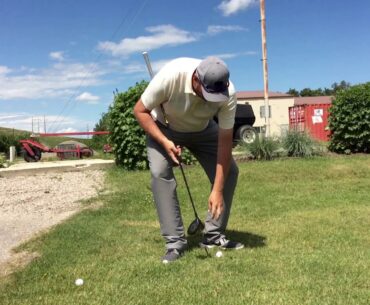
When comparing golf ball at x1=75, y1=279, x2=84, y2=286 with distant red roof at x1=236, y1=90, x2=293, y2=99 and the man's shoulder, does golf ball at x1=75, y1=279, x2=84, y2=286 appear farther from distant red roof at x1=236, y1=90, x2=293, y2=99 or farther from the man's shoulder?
distant red roof at x1=236, y1=90, x2=293, y2=99

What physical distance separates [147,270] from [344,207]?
347cm

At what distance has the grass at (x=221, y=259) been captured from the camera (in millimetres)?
3480

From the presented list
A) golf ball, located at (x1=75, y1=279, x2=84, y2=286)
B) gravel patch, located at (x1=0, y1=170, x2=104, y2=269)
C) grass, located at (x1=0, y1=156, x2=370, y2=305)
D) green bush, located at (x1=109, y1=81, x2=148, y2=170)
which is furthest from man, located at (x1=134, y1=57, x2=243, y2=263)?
green bush, located at (x1=109, y1=81, x2=148, y2=170)

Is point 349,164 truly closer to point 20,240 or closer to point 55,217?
point 55,217

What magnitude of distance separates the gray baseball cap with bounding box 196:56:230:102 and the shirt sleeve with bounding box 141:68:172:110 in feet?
1.05

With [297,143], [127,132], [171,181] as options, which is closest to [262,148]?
[297,143]

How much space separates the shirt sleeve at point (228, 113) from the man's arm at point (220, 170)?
0.05 meters

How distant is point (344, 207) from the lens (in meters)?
6.58

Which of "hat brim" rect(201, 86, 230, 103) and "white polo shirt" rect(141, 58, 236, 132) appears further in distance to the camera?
"white polo shirt" rect(141, 58, 236, 132)

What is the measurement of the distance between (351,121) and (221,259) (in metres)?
9.12

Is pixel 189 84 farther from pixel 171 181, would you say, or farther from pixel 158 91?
pixel 171 181

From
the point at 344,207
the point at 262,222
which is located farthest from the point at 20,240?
the point at 344,207

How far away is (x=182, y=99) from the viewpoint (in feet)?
13.7

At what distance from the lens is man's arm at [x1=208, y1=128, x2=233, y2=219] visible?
4.24 m
